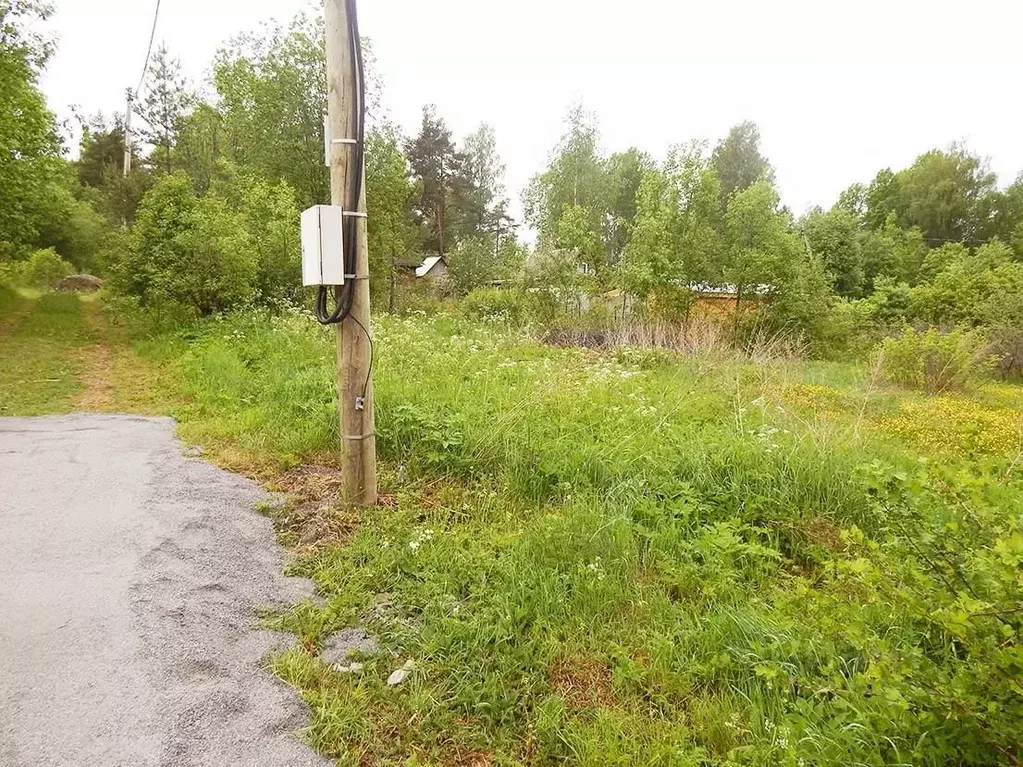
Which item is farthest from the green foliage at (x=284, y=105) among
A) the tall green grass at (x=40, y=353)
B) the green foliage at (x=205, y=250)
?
the tall green grass at (x=40, y=353)

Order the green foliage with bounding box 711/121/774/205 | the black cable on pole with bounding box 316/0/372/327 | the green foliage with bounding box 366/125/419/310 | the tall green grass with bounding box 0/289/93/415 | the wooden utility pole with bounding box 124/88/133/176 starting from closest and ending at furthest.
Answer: the black cable on pole with bounding box 316/0/372/327, the tall green grass with bounding box 0/289/93/415, the green foliage with bounding box 366/125/419/310, the wooden utility pole with bounding box 124/88/133/176, the green foliage with bounding box 711/121/774/205

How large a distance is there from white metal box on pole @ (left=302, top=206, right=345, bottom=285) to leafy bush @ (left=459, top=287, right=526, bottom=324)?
35.6 feet

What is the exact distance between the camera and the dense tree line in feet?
36.0

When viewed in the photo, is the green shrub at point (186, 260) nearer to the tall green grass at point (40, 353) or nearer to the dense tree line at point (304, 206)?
the dense tree line at point (304, 206)

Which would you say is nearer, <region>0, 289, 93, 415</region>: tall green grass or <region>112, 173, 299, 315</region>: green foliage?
<region>0, 289, 93, 415</region>: tall green grass

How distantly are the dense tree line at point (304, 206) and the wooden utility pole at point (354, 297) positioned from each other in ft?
28.3

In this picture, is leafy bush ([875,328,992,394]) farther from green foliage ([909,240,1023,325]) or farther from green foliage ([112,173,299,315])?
green foliage ([112,173,299,315])

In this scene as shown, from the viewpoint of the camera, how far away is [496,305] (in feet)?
53.9

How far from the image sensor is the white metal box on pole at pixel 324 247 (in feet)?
9.77

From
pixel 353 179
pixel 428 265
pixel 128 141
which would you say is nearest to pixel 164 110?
pixel 128 141

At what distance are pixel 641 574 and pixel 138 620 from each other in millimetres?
2396

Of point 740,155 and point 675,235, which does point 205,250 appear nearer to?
point 675,235

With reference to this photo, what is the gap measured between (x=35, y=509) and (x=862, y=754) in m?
4.32

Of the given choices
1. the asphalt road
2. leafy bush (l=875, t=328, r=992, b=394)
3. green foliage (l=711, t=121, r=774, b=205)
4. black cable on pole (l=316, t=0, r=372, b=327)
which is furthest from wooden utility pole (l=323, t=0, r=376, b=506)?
green foliage (l=711, t=121, r=774, b=205)
